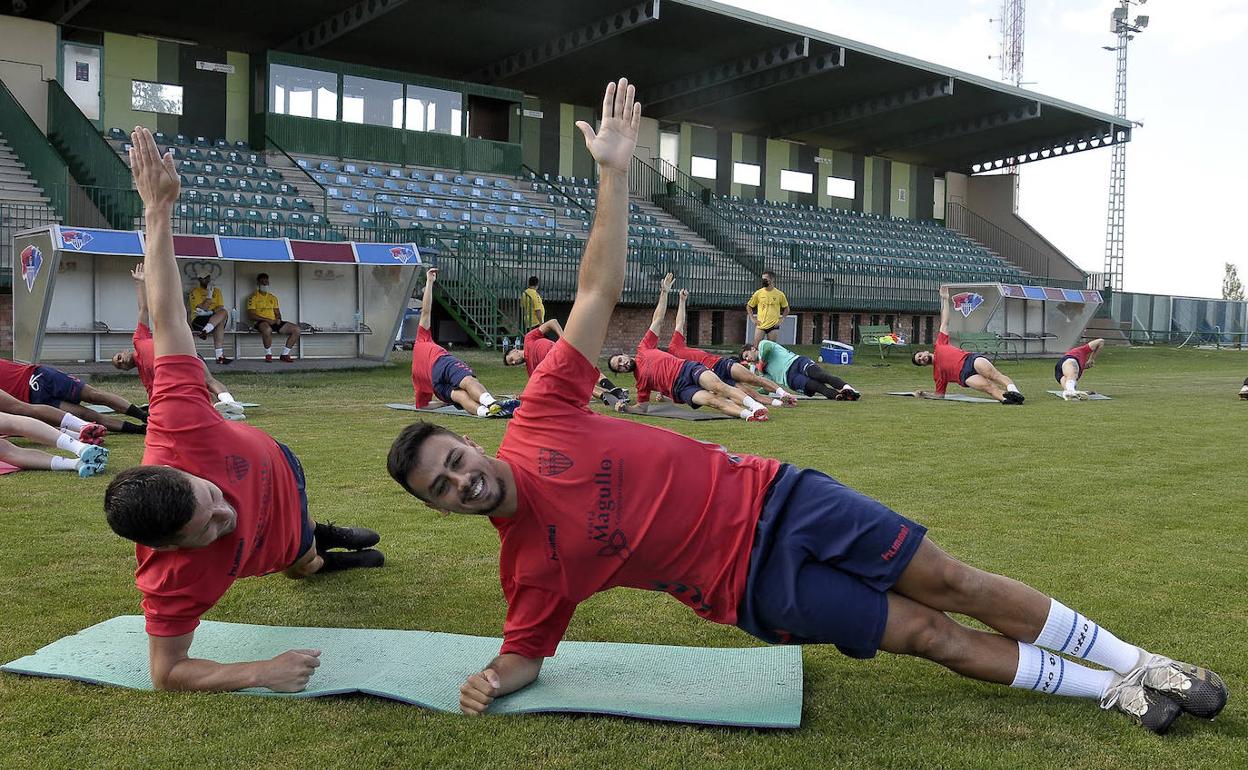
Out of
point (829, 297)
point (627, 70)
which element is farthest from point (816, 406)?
point (627, 70)

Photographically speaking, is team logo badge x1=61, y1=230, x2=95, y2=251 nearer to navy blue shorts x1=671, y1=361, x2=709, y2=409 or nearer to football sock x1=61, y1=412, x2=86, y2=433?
football sock x1=61, y1=412, x2=86, y2=433

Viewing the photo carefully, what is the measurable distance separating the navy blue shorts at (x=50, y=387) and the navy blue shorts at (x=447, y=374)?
339cm

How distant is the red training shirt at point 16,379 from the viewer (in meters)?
8.55

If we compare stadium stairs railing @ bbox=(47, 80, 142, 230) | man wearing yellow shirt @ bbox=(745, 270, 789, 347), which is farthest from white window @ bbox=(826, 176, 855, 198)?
stadium stairs railing @ bbox=(47, 80, 142, 230)

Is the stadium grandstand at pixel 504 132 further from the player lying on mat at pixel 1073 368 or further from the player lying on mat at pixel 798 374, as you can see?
the player lying on mat at pixel 1073 368

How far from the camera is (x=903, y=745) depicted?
2918 mm

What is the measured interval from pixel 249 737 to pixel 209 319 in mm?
14341

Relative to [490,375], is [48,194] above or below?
above

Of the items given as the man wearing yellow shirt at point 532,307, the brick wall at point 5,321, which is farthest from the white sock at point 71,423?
the man wearing yellow shirt at point 532,307

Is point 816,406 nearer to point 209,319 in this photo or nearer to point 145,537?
point 209,319

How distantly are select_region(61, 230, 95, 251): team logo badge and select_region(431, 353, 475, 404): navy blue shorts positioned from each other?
6.36 meters

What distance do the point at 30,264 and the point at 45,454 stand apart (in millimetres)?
8948

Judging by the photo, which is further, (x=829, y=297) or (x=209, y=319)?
(x=829, y=297)

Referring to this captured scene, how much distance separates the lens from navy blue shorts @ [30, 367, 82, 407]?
8.66 m
